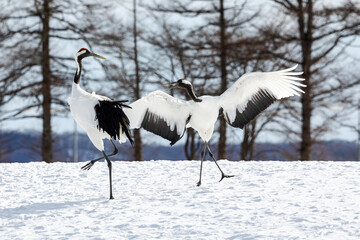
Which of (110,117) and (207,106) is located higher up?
(207,106)

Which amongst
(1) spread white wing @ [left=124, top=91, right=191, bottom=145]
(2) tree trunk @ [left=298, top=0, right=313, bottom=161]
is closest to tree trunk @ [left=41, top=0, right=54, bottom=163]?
(2) tree trunk @ [left=298, top=0, right=313, bottom=161]

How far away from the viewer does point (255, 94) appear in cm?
871

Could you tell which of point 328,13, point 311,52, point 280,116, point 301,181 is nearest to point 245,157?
point 280,116

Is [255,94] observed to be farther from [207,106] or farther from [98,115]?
[98,115]

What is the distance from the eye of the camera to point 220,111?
8844 mm

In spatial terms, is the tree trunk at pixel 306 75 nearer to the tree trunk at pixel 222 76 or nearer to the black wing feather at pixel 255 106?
the tree trunk at pixel 222 76

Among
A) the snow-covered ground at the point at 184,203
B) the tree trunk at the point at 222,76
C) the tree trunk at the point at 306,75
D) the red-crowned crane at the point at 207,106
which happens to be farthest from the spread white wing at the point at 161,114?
the tree trunk at the point at 306,75

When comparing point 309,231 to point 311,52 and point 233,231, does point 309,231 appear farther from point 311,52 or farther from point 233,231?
point 311,52

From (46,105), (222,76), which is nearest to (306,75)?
(222,76)

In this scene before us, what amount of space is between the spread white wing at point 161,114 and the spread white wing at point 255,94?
2.38 feet

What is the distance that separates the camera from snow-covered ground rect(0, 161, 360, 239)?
617 centimetres

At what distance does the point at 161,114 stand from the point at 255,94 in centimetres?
164

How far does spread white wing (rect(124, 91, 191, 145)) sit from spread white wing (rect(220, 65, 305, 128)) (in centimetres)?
73

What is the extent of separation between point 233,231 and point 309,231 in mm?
887
